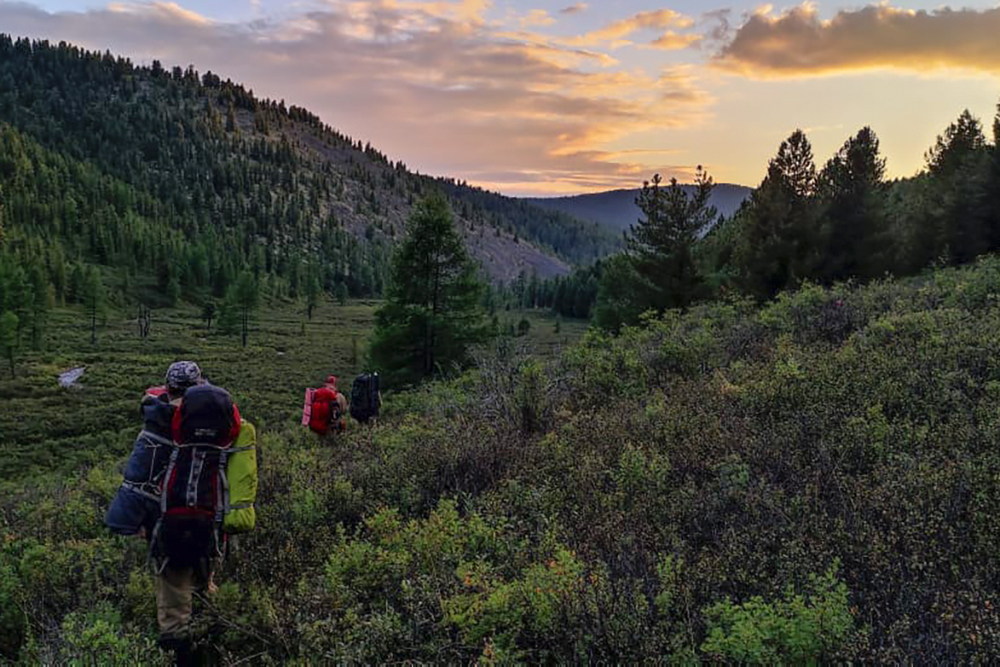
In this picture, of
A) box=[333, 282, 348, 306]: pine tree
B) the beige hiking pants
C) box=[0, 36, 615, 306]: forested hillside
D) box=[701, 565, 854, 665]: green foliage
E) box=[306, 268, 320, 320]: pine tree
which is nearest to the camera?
box=[701, 565, 854, 665]: green foliage

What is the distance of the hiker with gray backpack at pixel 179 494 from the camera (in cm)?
420

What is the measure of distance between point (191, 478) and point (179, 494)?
0.16 meters

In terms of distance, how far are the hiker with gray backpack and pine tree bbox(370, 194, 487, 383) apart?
19153 millimetres

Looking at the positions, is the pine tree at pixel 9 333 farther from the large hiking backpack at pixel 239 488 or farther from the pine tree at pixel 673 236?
the large hiking backpack at pixel 239 488

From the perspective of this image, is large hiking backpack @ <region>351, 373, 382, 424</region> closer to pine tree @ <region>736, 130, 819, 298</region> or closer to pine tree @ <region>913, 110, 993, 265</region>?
pine tree @ <region>736, 130, 819, 298</region>

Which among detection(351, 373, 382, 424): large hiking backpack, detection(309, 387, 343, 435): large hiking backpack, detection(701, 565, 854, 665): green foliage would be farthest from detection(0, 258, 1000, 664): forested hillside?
detection(351, 373, 382, 424): large hiking backpack

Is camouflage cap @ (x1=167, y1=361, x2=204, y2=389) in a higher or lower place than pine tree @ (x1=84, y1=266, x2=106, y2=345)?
higher

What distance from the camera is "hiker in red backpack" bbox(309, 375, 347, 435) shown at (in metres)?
10.2

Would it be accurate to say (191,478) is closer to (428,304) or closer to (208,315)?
(428,304)

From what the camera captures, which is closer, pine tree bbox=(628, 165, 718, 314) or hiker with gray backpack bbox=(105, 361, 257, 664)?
hiker with gray backpack bbox=(105, 361, 257, 664)

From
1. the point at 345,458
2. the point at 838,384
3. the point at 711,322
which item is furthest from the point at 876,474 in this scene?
the point at 711,322

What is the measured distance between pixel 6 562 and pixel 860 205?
89.5 ft

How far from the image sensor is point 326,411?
1033 centimetres

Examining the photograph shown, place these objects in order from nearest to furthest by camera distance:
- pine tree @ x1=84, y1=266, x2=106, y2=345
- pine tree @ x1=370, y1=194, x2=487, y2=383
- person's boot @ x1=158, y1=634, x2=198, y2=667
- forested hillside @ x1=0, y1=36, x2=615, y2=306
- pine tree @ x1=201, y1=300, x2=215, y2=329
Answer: person's boot @ x1=158, y1=634, x2=198, y2=667 < pine tree @ x1=370, y1=194, x2=487, y2=383 < pine tree @ x1=84, y1=266, x2=106, y2=345 < pine tree @ x1=201, y1=300, x2=215, y2=329 < forested hillside @ x1=0, y1=36, x2=615, y2=306
